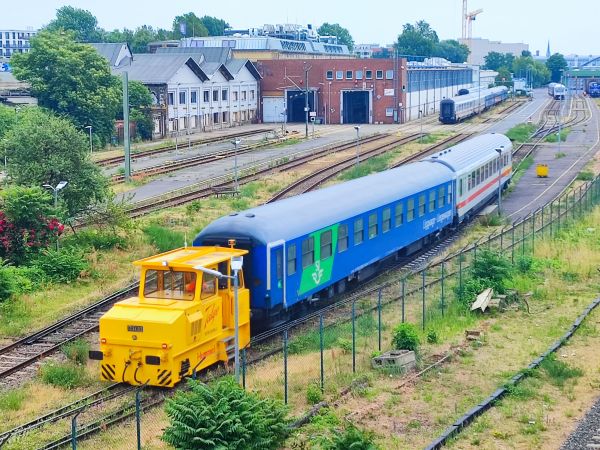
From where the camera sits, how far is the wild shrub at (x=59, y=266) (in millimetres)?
30031

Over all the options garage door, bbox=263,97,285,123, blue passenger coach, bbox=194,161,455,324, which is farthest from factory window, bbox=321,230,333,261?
garage door, bbox=263,97,285,123

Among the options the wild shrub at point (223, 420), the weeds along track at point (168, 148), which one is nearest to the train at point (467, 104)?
the weeds along track at point (168, 148)

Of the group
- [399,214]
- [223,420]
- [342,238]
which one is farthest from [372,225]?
[223,420]

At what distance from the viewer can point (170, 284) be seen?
66.2 ft

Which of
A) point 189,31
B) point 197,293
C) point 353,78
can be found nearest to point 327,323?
point 197,293

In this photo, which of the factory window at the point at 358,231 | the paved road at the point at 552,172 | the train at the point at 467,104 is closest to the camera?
the factory window at the point at 358,231

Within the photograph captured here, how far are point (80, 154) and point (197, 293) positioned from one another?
17.0 metres

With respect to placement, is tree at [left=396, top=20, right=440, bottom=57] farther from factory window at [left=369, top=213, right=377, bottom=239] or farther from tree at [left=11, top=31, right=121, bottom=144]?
factory window at [left=369, top=213, right=377, bottom=239]

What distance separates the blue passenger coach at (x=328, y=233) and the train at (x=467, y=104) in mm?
60349

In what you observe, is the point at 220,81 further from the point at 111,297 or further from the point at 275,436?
the point at 275,436

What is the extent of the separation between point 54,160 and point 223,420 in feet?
68.6

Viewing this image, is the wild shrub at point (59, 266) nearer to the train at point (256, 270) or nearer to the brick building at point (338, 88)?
the train at point (256, 270)

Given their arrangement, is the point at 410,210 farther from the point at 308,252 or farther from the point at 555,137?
the point at 555,137

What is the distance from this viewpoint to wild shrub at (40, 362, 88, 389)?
20312 mm
